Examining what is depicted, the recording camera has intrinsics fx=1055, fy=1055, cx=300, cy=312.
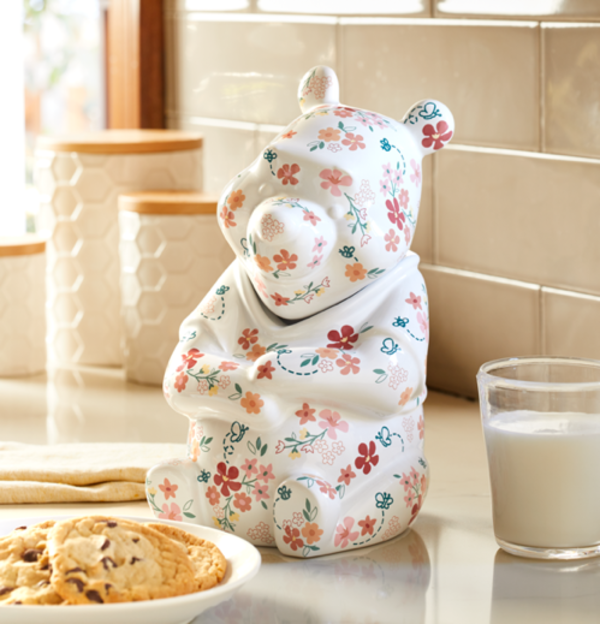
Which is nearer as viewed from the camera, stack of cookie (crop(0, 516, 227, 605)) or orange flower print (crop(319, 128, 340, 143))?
stack of cookie (crop(0, 516, 227, 605))

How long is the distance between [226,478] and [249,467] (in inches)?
→ 0.8

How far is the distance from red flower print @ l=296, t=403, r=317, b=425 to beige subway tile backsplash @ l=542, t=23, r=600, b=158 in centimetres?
49

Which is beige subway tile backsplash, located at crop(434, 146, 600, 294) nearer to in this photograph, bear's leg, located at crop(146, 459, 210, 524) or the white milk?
the white milk

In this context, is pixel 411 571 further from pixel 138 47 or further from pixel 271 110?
pixel 138 47

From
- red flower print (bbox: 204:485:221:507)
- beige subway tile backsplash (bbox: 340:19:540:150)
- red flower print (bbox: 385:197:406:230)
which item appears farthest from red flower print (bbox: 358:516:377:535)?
beige subway tile backsplash (bbox: 340:19:540:150)

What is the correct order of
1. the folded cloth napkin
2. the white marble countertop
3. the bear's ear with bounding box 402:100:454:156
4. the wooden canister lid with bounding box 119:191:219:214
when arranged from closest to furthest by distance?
1. the white marble countertop
2. the bear's ear with bounding box 402:100:454:156
3. the folded cloth napkin
4. the wooden canister lid with bounding box 119:191:219:214

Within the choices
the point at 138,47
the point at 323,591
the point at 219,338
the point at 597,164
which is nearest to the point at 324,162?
the point at 219,338

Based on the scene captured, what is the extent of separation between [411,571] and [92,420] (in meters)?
0.56

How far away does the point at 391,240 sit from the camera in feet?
2.46

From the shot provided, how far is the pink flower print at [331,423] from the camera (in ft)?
2.43

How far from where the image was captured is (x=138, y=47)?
1.77 metres

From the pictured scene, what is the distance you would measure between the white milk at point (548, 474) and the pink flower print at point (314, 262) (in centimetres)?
17

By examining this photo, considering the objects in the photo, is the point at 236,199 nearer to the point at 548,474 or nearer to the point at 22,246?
the point at 548,474

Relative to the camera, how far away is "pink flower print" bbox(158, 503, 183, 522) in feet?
2.52
